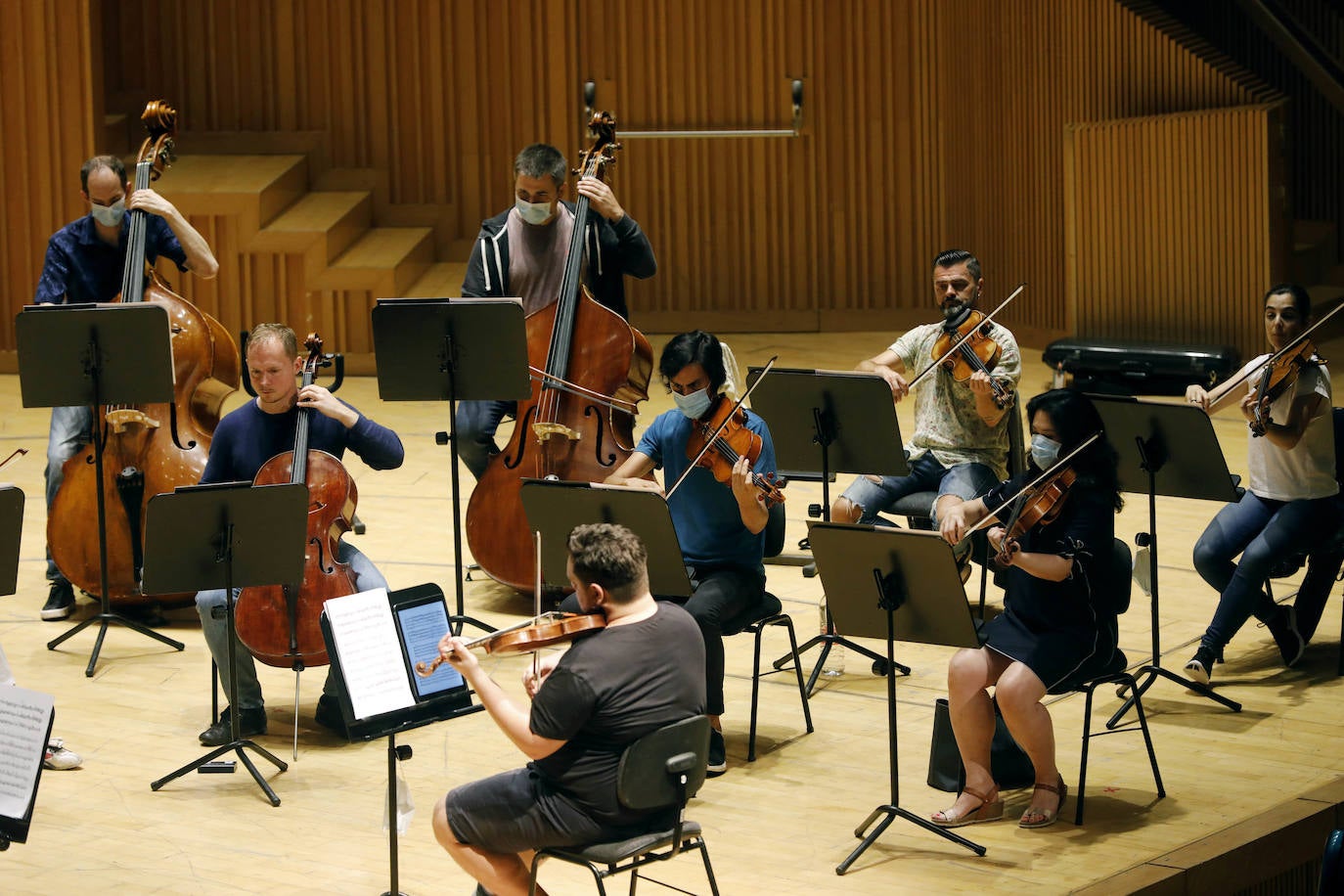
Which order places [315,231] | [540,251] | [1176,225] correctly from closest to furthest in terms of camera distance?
1. [540,251]
2. [1176,225]
3. [315,231]

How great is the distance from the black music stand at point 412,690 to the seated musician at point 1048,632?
1243 mm

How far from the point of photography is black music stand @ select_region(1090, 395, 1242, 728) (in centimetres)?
479

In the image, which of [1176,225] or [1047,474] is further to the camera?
[1176,225]

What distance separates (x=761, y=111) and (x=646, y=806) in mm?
8476

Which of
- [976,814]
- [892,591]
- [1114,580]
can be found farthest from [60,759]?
[1114,580]

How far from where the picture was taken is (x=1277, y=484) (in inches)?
205

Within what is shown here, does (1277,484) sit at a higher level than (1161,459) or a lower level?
lower

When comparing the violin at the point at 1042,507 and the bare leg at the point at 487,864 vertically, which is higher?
the violin at the point at 1042,507

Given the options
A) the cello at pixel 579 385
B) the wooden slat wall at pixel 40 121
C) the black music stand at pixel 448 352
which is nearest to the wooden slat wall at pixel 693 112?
the wooden slat wall at pixel 40 121

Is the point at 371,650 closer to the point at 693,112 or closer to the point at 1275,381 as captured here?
the point at 1275,381

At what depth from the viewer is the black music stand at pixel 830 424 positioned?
5.11m

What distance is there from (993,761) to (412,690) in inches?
61.8

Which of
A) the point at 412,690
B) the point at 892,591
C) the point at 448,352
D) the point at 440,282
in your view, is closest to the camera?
the point at 412,690

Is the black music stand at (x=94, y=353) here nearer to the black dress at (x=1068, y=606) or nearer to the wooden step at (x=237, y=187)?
the black dress at (x=1068, y=606)
